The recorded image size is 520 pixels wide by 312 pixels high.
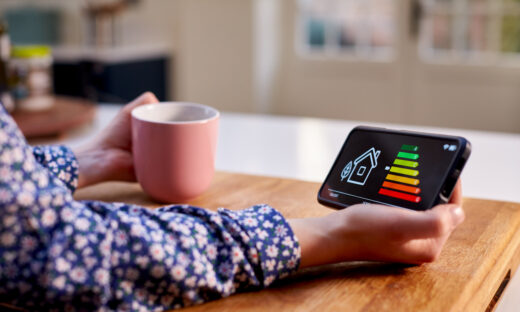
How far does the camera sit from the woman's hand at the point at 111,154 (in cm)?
81

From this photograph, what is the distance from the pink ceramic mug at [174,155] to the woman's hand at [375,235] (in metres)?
0.19

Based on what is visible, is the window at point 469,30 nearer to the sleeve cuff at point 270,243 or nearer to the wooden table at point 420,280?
the wooden table at point 420,280

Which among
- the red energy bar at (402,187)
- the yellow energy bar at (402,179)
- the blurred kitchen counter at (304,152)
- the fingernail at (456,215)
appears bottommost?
the blurred kitchen counter at (304,152)

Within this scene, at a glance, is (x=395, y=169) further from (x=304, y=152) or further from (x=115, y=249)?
(x=304, y=152)

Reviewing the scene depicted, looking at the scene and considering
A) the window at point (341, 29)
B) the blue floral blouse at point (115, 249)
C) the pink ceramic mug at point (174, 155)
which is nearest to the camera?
the blue floral blouse at point (115, 249)

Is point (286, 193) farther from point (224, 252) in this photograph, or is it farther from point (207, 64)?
point (207, 64)

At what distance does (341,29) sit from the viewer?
167 inches

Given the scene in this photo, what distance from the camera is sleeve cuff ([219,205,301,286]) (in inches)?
21.0

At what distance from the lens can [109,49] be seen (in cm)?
365

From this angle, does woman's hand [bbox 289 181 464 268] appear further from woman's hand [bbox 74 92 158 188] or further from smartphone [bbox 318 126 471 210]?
woman's hand [bbox 74 92 158 188]

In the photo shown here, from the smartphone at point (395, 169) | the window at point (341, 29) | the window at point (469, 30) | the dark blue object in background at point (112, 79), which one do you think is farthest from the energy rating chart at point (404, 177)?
the window at point (341, 29)

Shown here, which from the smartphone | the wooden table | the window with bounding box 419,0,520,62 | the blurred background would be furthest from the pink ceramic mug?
the window with bounding box 419,0,520,62

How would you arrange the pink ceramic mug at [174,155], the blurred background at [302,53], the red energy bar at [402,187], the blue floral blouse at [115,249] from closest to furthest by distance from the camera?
the blue floral blouse at [115,249], the red energy bar at [402,187], the pink ceramic mug at [174,155], the blurred background at [302,53]

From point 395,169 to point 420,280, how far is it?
0.12 m
